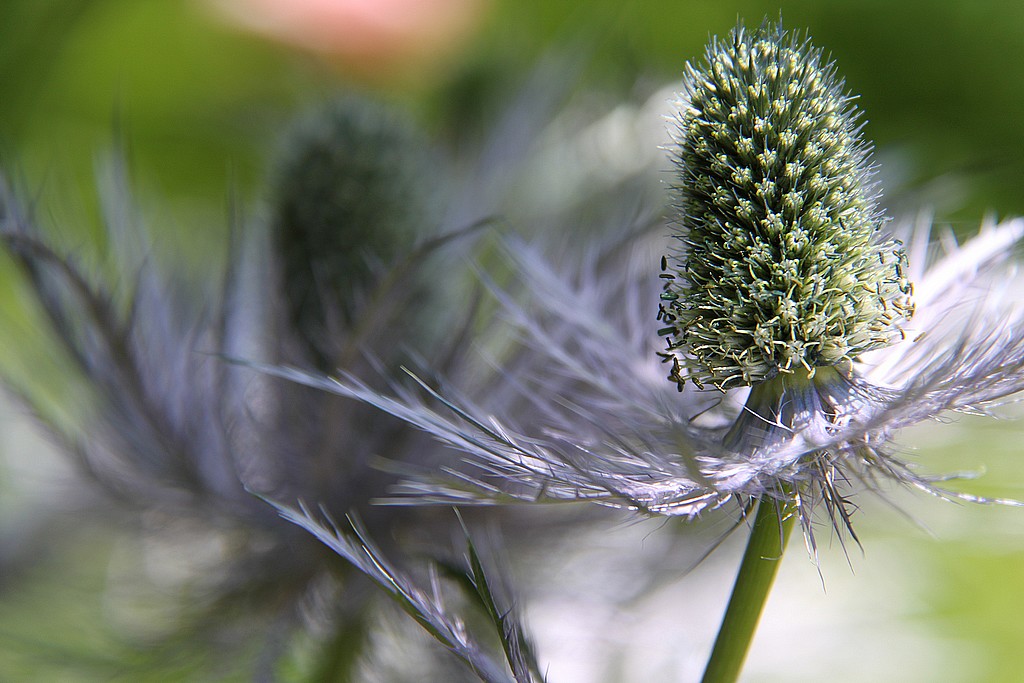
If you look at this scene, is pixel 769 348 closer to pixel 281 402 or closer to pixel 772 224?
pixel 772 224

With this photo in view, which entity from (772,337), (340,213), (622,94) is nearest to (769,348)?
(772,337)

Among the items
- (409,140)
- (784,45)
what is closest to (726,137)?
(784,45)

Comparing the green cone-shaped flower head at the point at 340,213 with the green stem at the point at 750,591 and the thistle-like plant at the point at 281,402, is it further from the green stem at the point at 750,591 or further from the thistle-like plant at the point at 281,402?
the green stem at the point at 750,591

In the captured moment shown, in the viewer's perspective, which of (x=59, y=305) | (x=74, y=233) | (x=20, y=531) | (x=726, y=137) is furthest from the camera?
(x=20, y=531)

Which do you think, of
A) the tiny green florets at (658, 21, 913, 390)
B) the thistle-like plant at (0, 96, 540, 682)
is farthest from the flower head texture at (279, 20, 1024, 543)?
the thistle-like plant at (0, 96, 540, 682)

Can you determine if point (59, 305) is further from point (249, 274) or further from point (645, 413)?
point (645, 413)

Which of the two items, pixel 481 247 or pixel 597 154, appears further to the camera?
pixel 597 154

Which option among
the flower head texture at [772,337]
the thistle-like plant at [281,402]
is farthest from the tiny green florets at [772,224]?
the thistle-like plant at [281,402]
